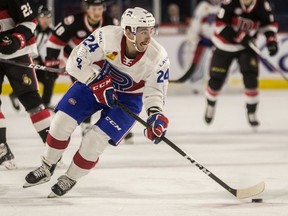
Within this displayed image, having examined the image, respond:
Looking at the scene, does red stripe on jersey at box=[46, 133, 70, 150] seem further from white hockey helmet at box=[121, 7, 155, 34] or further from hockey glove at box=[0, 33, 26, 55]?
hockey glove at box=[0, 33, 26, 55]

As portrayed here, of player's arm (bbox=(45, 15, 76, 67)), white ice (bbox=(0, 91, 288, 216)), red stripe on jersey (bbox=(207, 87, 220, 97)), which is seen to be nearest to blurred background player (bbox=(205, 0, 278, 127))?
red stripe on jersey (bbox=(207, 87, 220, 97))

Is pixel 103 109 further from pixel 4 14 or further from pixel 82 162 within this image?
pixel 4 14

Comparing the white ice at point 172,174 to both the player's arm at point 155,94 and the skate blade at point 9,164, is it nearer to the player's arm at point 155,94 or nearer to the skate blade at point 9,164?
the skate blade at point 9,164

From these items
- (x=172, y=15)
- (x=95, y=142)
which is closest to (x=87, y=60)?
(x=95, y=142)

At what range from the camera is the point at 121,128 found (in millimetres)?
4070

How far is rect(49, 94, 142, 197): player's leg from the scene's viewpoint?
400cm

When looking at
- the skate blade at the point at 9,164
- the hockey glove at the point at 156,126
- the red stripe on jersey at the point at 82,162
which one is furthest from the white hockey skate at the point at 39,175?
the skate blade at the point at 9,164

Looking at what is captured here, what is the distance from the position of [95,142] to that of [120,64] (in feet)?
1.28

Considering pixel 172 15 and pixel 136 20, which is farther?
pixel 172 15

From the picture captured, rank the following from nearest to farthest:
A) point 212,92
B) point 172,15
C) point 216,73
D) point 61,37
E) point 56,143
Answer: point 56,143 < point 61,37 < point 216,73 < point 212,92 < point 172,15

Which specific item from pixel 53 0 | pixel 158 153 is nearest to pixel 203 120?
pixel 158 153

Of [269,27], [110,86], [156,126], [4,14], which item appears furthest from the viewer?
[269,27]

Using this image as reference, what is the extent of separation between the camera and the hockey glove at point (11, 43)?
15.5ft

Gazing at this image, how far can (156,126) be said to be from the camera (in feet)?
12.8
